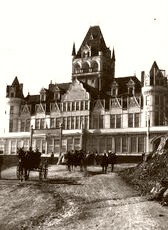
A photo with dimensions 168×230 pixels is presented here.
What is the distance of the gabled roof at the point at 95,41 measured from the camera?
248 ft

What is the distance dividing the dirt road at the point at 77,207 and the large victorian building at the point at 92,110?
3126cm

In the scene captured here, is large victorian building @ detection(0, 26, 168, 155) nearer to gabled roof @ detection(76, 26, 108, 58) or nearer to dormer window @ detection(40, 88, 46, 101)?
gabled roof @ detection(76, 26, 108, 58)

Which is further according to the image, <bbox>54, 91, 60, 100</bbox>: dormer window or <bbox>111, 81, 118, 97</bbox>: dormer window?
<bbox>54, 91, 60, 100</bbox>: dormer window

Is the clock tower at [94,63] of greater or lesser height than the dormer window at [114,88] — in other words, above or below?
above

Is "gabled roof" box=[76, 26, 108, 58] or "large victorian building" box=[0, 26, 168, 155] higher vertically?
"gabled roof" box=[76, 26, 108, 58]

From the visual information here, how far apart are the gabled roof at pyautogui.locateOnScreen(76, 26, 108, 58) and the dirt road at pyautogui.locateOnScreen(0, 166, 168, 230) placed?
173 ft

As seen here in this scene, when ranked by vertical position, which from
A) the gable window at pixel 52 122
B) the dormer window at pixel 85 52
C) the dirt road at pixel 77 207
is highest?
the dormer window at pixel 85 52

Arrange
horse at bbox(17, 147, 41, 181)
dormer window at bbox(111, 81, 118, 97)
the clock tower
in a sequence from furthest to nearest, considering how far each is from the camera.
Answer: the clock tower, dormer window at bbox(111, 81, 118, 97), horse at bbox(17, 147, 41, 181)

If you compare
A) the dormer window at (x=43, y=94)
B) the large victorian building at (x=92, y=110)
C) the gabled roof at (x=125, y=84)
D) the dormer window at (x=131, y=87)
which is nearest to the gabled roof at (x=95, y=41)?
the large victorian building at (x=92, y=110)

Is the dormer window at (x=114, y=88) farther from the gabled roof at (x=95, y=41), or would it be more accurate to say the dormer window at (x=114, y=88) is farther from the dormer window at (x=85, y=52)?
the dormer window at (x=85, y=52)

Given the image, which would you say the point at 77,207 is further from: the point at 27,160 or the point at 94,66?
the point at 94,66

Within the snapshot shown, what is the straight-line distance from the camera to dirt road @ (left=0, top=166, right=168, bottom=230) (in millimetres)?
14530

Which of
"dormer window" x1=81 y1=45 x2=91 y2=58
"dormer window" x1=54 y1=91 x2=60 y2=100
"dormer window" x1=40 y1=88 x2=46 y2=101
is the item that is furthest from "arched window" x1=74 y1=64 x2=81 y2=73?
"dormer window" x1=40 y1=88 x2=46 y2=101

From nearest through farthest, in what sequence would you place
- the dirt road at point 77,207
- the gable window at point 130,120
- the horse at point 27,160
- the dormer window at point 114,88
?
the dirt road at point 77,207
the horse at point 27,160
the gable window at point 130,120
the dormer window at point 114,88
